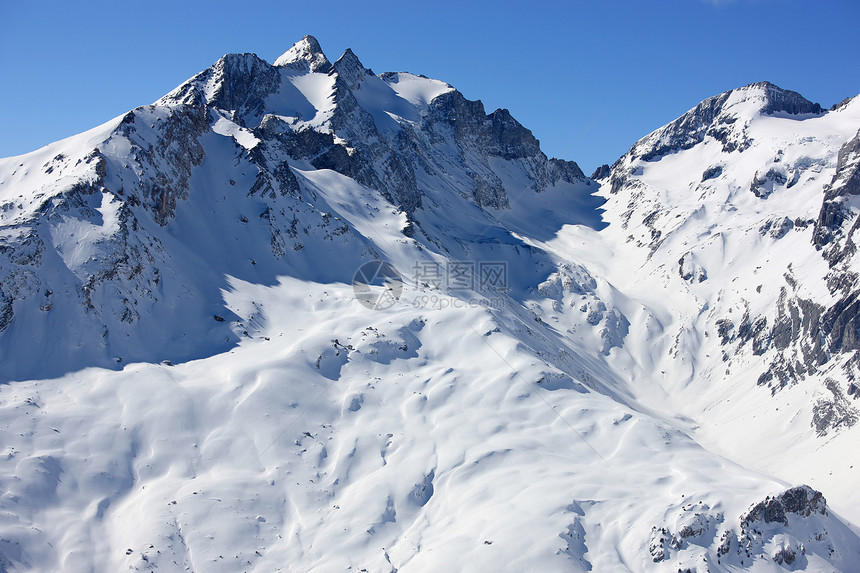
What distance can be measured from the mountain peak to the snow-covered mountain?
2739 cm

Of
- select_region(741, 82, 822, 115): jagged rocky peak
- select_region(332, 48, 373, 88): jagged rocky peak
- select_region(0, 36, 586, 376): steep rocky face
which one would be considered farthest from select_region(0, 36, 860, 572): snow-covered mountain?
select_region(741, 82, 822, 115): jagged rocky peak

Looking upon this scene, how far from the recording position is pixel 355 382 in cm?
5978

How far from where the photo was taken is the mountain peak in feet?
491

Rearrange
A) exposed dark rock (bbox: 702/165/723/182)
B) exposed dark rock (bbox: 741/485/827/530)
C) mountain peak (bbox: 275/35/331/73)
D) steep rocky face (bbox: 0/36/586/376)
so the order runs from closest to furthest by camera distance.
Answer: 1. exposed dark rock (bbox: 741/485/827/530)
2. steep rocky face (bbox: 0/36/586/376)
3. mountain peak (bbox: 275/35/331/73)
4. exposed dark rock (bbox: 702/165/723/182)

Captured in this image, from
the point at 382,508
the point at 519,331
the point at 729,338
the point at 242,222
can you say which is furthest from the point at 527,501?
the point at 729,338

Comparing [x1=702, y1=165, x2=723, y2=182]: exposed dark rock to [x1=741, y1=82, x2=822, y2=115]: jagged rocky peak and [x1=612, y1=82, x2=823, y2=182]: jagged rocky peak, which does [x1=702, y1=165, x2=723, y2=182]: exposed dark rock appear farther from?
[x1=741, y1=82, x2=822, y2=115]: jagged rocky peak

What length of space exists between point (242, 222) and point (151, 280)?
61.4 ft

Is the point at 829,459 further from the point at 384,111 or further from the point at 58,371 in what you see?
the point at 384,111

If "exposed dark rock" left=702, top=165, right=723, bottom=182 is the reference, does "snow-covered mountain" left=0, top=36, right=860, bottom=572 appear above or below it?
below

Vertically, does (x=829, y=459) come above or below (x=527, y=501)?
below

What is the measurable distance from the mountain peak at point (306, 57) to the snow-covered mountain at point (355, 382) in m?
27.4

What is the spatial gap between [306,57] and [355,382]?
118441mm

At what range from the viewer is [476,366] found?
6359 centimetres

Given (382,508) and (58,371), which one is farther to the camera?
(58,371)
